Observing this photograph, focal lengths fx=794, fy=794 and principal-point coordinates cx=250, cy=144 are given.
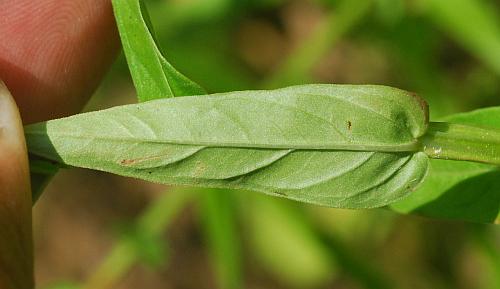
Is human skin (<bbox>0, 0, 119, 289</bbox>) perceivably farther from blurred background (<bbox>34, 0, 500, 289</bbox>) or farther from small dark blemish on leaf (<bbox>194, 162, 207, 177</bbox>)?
blurred background (<bbox>34, 0, 500, 289</bbox>)

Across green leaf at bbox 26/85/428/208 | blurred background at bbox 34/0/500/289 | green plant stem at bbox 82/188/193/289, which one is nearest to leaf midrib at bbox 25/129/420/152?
green leaf at bbox 26/85/428/208

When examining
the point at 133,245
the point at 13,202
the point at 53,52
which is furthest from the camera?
the point at 133,245

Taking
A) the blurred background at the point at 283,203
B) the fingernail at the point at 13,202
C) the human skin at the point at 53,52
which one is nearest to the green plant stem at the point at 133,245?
the blurred background at the point at 283,203

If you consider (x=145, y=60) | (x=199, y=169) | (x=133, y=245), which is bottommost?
(x=133, y=245)

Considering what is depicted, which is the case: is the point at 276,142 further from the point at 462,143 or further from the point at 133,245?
the point at 133,245

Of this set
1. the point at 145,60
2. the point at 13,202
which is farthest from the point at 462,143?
the point at 13,202

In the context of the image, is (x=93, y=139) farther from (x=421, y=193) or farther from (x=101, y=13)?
(x=421, y=193)

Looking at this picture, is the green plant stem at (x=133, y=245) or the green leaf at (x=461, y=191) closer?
the green leaf at (x=461, y=191)

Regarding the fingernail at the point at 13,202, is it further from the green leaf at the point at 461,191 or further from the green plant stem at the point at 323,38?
the green plant stem at the point at 323,38
